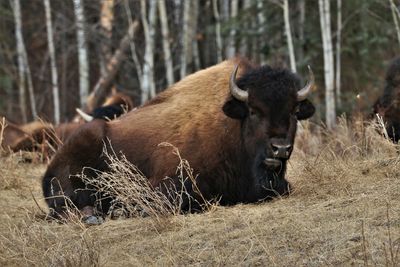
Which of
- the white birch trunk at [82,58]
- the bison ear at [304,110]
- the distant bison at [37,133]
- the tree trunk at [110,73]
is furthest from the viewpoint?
the tree trunk at [110,73]

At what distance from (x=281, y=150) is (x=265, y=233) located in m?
1.44

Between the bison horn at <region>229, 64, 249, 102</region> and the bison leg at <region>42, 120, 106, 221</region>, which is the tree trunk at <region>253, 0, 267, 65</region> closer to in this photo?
the bison leg at <region>42, 120, 106, 221</region>

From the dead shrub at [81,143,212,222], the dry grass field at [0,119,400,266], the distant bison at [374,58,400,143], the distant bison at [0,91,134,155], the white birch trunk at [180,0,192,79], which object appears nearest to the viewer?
the dry grass field at [0,119,400,266]

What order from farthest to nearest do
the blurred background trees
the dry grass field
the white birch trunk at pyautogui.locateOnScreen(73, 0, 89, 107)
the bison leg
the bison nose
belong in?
the white birch trunk at pyautogui.locateOnScreen(73, 0, 89, 107) < the blurred background trees < the bison leg < the bison nose < the dry grass field

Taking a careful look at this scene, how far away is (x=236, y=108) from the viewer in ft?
28.6

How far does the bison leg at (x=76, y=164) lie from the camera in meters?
9.58

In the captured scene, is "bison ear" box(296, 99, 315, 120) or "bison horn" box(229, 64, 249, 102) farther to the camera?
"bison ear" box(296, 99, 315, 120)

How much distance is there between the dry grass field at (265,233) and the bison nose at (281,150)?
0.45 meters

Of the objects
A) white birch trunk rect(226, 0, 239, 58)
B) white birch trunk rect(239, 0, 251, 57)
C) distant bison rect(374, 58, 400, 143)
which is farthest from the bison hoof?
white birch trunk rect(226, 0, 239, 58)

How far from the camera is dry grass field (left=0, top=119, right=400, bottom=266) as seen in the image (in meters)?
6.26

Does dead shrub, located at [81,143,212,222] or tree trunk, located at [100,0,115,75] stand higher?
dead shrub, located at [81,143,212,222]

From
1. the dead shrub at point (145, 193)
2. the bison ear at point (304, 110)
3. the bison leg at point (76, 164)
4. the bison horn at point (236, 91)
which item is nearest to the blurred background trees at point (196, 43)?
the bison ear at point (304, 110)

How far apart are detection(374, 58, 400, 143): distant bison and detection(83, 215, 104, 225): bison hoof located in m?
4.34

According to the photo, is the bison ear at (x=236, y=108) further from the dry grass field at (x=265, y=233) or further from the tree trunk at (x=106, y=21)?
the tree trunk at (x=106, y=21)
